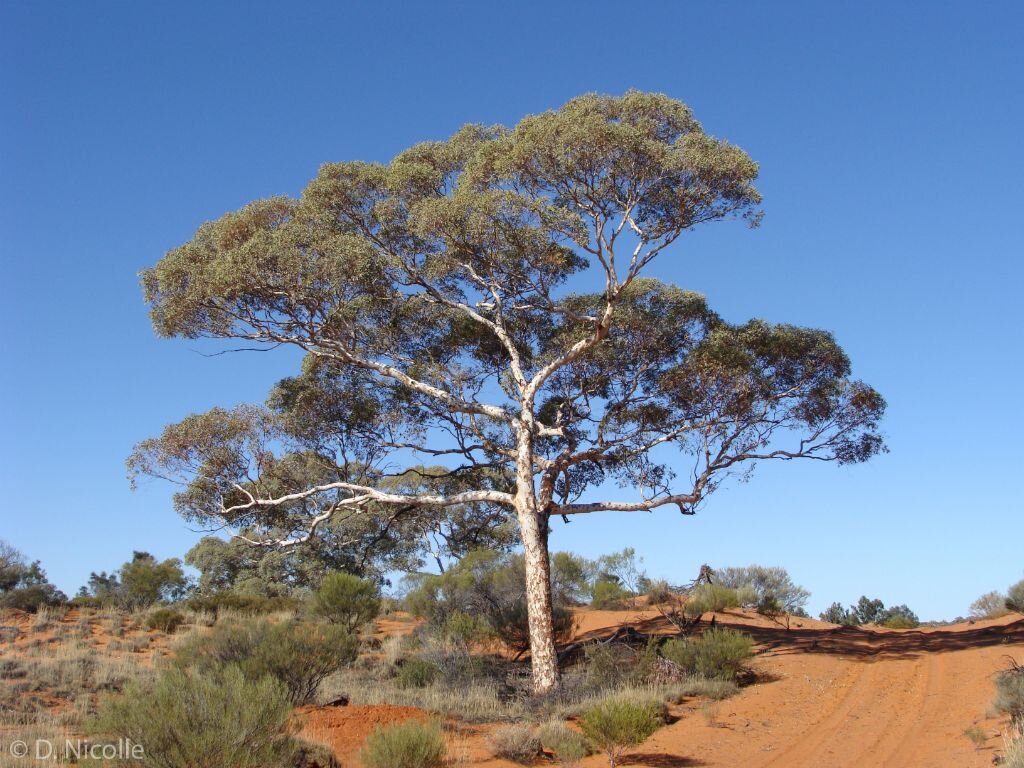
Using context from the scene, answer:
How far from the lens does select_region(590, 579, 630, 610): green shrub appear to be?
1039 inches

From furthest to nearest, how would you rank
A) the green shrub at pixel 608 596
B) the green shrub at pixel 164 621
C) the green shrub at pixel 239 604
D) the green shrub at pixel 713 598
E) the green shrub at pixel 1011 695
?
the green shrub at pixel 608 596 < the green shrub at pixel 239 604 < the green shrub at pixel 164 621 < the green shrub at pixel 713 598 < the green shrub at pixel 1011 695

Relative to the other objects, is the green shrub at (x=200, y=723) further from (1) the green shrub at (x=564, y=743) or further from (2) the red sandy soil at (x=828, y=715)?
(1) the green shrub at (x=564, y=743)

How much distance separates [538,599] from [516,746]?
17.0 ft

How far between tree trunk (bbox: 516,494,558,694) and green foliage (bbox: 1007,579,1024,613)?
14998 millimetres

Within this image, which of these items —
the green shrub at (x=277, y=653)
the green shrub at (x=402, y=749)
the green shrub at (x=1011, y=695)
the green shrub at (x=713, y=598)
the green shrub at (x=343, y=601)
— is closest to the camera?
the green shrub at (x=402, y=749)

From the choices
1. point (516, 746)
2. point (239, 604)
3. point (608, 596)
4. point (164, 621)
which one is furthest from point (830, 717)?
point (239, 604)

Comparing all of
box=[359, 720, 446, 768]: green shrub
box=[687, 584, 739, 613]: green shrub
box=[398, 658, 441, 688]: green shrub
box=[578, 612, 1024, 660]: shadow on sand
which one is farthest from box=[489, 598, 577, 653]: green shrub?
box=[359, 720, 446, 768]: green shrub

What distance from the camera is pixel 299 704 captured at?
11.8 metres

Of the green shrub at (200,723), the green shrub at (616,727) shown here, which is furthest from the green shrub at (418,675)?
the green shrub at (200,723)

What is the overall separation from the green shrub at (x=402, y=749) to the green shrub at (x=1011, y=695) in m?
6.82

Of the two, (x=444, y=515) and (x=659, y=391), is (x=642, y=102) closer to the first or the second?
(x=659, y=391)

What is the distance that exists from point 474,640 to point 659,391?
6.92 meters

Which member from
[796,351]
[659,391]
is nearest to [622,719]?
[659,391]

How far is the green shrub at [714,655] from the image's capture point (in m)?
14.3
